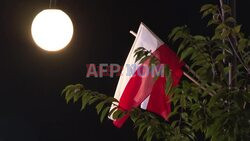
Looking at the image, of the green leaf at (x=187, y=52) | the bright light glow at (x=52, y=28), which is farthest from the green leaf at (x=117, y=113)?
the bright light glow at (x=52, y=28)

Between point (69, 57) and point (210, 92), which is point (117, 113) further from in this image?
point (69, 57)

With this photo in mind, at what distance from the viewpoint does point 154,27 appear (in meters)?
5.52

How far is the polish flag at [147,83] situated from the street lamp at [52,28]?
1.65 ft

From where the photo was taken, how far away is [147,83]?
10.9 feet

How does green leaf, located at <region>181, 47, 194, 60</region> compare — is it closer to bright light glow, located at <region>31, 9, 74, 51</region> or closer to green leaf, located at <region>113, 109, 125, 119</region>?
green leaf, located at <region>113, 109, 125, 119</region>

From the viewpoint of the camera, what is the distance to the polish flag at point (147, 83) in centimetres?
332

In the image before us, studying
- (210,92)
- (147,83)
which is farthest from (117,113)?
(147,83)

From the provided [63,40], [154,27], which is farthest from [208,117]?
[154,27]

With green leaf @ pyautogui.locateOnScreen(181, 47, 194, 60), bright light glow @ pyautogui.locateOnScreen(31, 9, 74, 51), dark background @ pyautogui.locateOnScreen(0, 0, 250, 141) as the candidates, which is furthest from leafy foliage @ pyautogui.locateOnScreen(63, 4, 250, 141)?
dark background @ pyautogui.locateOnScreen(0, 0, 250, 141)

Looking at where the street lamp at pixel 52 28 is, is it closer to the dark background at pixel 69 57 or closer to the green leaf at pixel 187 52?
the green leaf at pixel 187 52

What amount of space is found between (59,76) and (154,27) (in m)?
1.17

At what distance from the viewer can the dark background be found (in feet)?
18.0

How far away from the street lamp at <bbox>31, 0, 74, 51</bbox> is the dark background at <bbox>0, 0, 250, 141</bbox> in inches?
89.5

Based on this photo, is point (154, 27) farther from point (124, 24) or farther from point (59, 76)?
point (59, 76)
